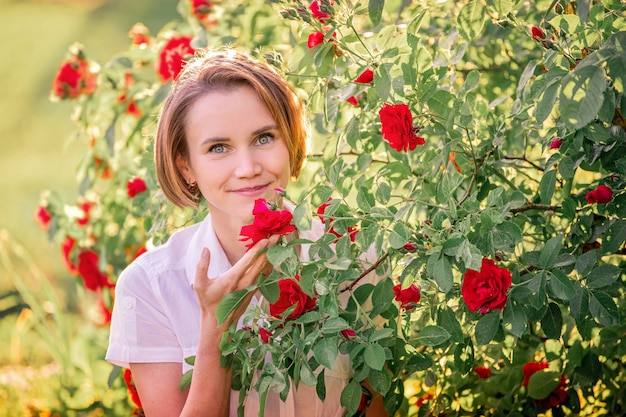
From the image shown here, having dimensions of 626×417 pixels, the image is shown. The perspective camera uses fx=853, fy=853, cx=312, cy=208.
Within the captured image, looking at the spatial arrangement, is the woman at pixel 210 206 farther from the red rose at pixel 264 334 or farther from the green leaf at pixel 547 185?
the green leaf at pixel 547 185

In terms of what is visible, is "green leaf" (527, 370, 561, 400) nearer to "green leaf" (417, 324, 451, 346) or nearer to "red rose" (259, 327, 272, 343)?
"green leaf" (417, 324, 451, 346)

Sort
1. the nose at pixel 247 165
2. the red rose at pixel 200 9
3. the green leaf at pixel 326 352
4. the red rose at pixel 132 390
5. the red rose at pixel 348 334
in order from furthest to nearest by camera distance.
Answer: the red rose at pixel 200 9 → the red rose at pixel 132 390 → the nose at pixel 247 165 → the red rose at pixel 348 334 → the green leaf at pixel 326 352

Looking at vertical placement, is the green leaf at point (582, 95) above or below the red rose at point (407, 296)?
above

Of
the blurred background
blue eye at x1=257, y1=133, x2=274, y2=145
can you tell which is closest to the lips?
blue eye at x1=257, y1=133, x2=274, y2=145

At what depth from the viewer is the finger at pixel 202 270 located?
161 centimetres

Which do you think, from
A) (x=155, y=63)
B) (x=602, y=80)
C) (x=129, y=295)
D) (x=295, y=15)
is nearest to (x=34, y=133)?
(x=155, y=63)

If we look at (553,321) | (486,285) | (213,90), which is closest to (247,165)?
(213,90)

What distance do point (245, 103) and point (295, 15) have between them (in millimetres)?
304

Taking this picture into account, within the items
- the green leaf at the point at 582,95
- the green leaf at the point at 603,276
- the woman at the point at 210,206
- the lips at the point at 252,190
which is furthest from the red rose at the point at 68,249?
the green leaf at the point at 582,95

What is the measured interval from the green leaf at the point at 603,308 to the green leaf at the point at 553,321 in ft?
0.25

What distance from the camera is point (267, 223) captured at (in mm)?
1436

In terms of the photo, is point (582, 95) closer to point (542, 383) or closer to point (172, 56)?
point (542, 383)

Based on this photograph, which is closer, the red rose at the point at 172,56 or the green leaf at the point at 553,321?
the green leaf at the point at 553,321

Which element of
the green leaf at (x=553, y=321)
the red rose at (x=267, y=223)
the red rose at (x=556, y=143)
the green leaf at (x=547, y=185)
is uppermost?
the red rose at (x=556, y=143)
